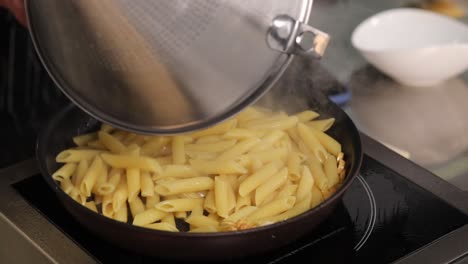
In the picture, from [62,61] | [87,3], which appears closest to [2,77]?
[62,61]

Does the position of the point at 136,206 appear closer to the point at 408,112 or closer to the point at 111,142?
the point at 111,142

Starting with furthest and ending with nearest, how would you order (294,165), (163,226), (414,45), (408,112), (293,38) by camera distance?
(414,45), (408,112), (294,165), (163,226), (293,38)

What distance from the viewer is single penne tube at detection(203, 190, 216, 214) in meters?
0.98

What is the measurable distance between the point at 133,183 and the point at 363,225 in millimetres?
355

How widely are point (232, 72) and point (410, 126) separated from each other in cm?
69

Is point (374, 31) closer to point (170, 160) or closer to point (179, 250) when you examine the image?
point (170, 160)

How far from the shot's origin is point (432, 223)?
1.02 meters

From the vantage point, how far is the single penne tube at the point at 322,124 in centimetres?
115

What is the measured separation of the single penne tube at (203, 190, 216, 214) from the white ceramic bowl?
0.65 metres

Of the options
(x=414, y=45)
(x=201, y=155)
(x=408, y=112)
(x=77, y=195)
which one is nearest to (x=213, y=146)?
(x=201, y=155)

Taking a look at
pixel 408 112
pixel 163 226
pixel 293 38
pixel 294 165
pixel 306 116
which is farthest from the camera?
pixel 408 112

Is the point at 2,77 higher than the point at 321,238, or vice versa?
the point at 321,238

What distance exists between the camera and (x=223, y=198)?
0.97m

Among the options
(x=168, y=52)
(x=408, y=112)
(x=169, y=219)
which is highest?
(x=168, y=52)
